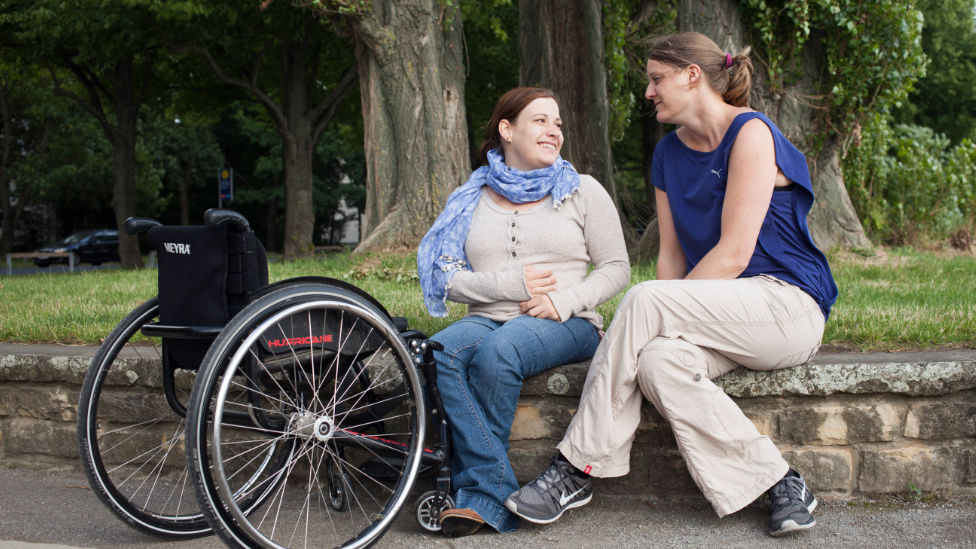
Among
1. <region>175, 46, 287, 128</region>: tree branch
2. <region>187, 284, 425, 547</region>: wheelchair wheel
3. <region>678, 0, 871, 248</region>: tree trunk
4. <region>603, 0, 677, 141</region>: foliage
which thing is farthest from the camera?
<region>175, 46, 287, 128</region>: tree branch

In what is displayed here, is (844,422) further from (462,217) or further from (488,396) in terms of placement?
(462,217)

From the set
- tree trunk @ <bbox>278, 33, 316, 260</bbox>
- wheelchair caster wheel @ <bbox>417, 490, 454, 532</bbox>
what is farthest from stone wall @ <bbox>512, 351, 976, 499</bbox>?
tree trunk @ <bbox>278, 33, 316, 260</bbox>

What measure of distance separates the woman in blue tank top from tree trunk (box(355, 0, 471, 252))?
233 inches

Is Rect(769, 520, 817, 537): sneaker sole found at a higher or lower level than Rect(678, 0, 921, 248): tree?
lower

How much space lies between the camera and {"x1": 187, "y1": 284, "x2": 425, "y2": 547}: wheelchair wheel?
2480 mm

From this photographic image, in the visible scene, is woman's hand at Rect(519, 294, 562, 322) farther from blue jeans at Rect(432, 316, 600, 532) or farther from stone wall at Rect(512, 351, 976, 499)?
stone wall at Rect(512, 351, 976, 499)

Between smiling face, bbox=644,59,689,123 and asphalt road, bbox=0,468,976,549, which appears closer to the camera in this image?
asphalt road, bbox=0,468,976,549

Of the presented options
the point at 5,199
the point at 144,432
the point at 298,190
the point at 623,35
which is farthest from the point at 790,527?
the point at 5,199

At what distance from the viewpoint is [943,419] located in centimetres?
324

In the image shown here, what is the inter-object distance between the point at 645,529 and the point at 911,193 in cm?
852

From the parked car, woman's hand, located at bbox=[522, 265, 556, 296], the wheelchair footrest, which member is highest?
woman's hand, located at bbox=[522, 265, 556, 296]

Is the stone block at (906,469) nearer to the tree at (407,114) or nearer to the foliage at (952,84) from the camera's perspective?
the tree at (407,114)

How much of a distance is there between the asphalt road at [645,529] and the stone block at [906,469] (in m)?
0.06

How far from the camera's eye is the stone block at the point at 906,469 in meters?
3.25
